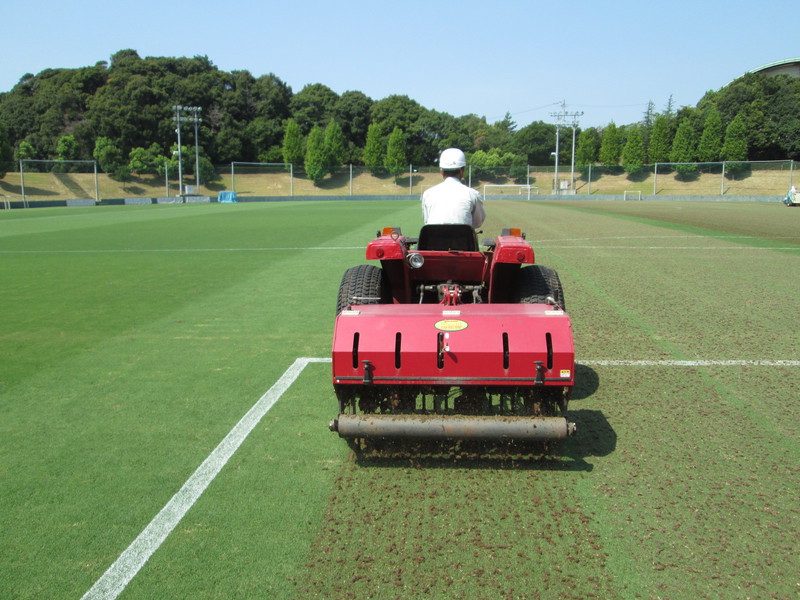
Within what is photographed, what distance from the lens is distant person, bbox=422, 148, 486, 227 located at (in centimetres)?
485

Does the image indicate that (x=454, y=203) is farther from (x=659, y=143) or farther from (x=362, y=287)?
(x=659, y=143)

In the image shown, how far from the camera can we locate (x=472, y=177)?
71438mm

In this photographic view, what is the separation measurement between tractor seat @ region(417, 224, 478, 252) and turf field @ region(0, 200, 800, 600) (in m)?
1.31

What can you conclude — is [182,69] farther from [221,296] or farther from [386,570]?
[386,570]

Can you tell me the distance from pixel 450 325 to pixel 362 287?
45.2 inches

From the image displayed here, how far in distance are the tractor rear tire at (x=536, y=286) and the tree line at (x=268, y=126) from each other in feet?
211

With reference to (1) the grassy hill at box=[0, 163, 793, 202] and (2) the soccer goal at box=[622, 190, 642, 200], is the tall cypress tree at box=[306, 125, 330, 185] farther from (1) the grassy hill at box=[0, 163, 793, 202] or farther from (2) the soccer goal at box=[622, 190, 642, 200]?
(2) the soccer goal at box=[622, 190, 642, 200]

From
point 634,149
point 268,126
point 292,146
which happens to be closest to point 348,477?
point 634,149

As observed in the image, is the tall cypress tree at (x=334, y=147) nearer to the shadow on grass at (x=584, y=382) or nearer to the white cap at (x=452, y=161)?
the white cap at (x=452, y=161)

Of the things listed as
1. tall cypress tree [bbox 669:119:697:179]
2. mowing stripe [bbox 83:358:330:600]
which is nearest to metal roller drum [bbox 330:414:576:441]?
mowing stripe [bbox 83:358:330:600]

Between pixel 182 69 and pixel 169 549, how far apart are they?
9192 centimetres

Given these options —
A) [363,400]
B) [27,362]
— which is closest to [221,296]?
[27,362]

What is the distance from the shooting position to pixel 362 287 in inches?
180

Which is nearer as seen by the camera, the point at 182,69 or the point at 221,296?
the point at 221,296
